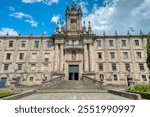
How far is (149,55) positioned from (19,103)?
2251cm

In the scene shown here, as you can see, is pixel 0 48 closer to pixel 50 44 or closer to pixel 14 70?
pixel 14 70

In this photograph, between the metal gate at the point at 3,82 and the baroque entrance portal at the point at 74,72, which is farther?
the baroque entrance portal at the point at 74,72

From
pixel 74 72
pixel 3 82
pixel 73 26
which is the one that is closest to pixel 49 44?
pixel 73 26

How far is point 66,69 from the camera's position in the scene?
1324 inches

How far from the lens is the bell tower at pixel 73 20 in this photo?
119ft

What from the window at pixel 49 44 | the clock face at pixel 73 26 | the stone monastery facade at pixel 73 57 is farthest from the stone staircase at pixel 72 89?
the clock face at pixel 73 26

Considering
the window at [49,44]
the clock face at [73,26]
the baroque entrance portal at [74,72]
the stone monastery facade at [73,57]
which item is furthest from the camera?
the clock face at [73,26]

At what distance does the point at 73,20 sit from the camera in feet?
127

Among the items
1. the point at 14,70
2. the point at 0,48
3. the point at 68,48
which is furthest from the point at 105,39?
the point at 0,48

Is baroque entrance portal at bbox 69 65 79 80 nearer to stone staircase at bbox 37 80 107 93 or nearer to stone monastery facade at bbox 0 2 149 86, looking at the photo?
stone monastery facade at bbox 0 2 149 86

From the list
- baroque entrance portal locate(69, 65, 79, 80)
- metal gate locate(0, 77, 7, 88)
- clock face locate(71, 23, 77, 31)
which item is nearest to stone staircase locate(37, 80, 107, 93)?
baroque entrance portal locate(69, 65, 79, 80)

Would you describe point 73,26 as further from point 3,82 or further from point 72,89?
point 3,82

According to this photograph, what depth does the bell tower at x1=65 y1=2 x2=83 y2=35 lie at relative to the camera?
36.3 meters

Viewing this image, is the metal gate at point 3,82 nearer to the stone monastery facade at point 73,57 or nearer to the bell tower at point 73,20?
the stone monastery facade at point 73,57
